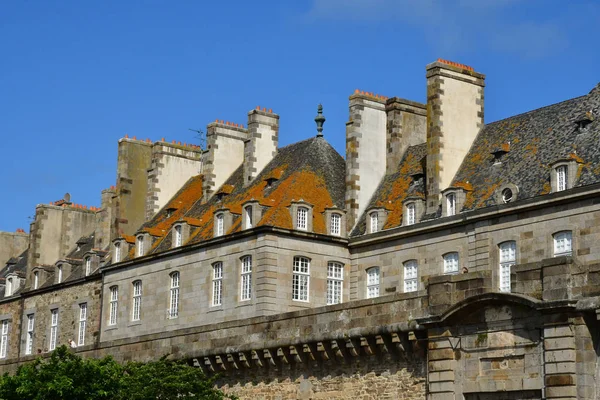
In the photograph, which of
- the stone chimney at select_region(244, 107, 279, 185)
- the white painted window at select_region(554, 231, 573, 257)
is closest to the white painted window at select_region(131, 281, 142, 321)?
the stone chimney at select_region(244, 107, 279, 185)

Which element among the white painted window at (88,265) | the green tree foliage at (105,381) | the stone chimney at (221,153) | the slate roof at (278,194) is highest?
the stone chimney at (221,153)

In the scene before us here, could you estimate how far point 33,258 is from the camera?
67.4 meters

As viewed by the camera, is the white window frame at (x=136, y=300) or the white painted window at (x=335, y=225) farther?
the white window frame at (x=136, y=300)

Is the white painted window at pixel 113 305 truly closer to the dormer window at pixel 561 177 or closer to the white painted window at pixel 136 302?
the white painted window at pixel 136 302

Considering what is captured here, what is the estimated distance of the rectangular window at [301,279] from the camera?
50.9 metres

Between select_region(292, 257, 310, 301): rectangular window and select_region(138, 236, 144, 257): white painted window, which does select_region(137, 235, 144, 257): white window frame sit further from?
select_region(292, 257, 310, 301): rectangular window

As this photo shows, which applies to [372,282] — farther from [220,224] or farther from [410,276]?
[220,224]

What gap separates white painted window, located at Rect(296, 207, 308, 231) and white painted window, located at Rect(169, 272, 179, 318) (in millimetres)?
5961

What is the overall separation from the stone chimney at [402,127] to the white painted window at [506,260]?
942 cm

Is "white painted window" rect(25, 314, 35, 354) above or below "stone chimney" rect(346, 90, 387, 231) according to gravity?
below

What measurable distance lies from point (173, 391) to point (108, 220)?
1026 inches

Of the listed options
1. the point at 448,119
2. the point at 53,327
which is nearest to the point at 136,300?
the point at 53,327

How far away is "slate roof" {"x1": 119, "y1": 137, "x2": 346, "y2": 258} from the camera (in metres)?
52.5

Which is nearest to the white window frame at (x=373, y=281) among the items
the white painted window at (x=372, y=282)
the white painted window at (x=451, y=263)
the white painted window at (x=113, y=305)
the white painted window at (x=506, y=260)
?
the white painted window at (x=372, y=282)
